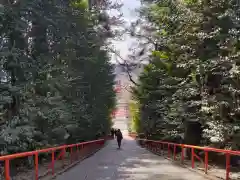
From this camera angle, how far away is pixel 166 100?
65.9 ft

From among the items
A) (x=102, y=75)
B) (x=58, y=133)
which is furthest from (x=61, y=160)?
(x=102, y=75)

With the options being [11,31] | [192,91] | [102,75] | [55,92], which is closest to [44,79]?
[55,92]

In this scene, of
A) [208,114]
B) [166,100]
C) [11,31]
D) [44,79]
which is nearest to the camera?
[11,31]

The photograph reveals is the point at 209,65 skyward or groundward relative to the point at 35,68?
skyward

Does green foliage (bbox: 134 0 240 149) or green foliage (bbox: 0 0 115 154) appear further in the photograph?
green foliage (bbox: 134 0 240 149)

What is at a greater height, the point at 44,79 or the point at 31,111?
the point at 44,79

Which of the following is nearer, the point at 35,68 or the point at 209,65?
the point at 35,68

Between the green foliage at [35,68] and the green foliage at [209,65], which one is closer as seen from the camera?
the green foliage at [35,68]

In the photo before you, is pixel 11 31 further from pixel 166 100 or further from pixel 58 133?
pixel 166 100

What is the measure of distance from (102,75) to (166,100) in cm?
1405

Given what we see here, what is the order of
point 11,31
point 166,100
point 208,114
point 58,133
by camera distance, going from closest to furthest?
point 11,31 → point 208,114 → point 58,133 → point 166,100

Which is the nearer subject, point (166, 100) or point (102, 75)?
point (166, 100)

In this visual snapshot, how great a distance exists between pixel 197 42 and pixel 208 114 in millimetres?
3062

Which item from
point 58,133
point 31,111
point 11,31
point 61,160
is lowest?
point 61,160
